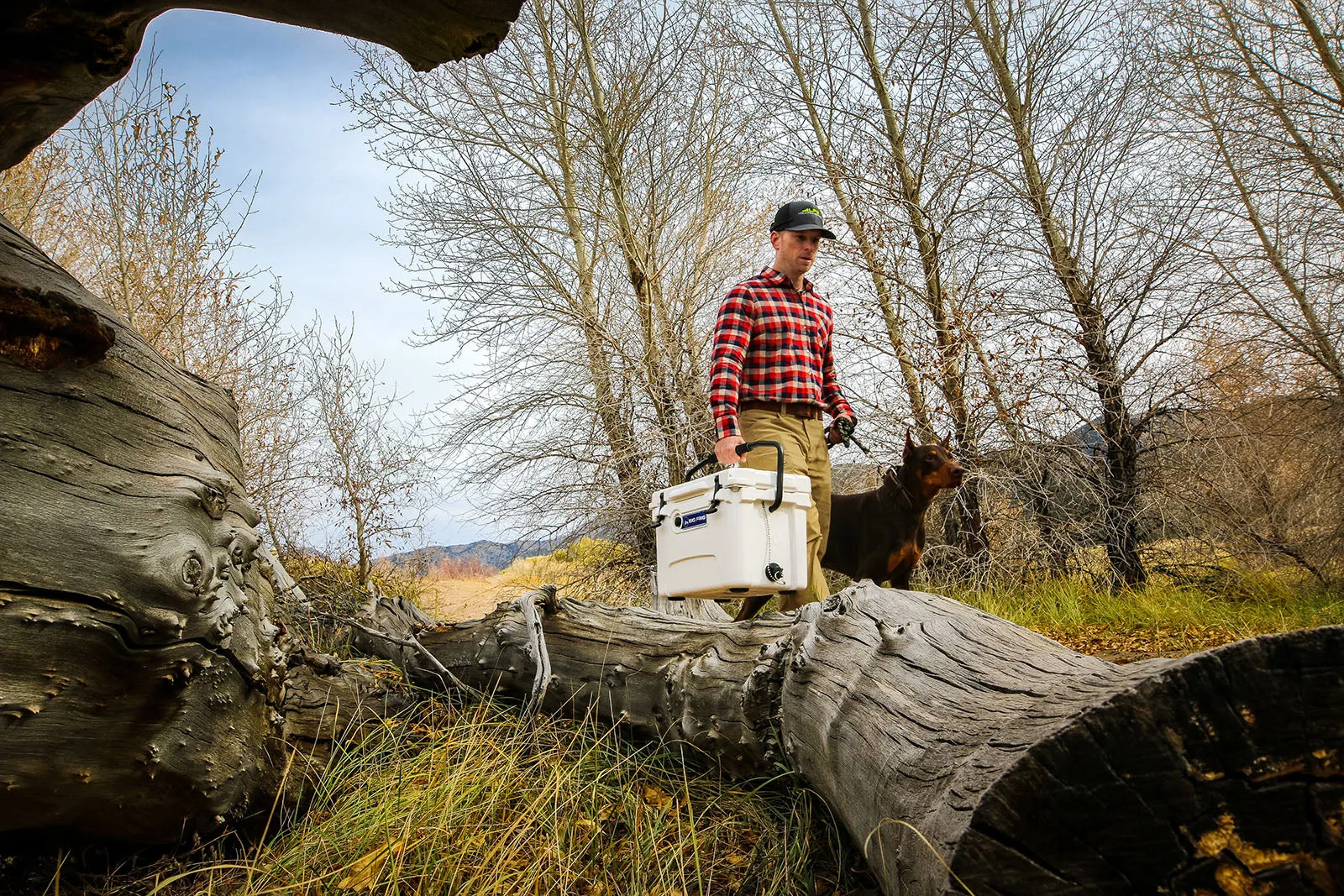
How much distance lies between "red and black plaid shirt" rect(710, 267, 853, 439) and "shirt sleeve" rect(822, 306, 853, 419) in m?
0.15

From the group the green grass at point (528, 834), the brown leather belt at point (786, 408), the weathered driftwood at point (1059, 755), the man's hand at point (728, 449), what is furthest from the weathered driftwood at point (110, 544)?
the brown leather belt at point (786, 408)

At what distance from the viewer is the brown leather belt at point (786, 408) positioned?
495 cm

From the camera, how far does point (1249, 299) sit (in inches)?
279

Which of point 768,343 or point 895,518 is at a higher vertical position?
point 768,343

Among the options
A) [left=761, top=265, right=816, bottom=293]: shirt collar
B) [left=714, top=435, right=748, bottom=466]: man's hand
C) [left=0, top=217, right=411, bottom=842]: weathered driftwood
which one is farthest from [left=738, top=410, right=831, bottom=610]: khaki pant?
[left=0, top=217, right=411, bottom=842]: weathered driftwood

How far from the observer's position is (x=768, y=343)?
4.95 m

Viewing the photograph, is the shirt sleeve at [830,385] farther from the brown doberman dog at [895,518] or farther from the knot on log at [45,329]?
the knot on log at [45,329]

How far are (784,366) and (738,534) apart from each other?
1232mm

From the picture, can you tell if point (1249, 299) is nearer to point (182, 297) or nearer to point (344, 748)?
point (344, 748)

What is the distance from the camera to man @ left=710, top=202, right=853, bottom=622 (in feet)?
15.5

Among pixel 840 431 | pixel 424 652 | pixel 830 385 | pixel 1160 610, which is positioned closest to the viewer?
pixel 424 652

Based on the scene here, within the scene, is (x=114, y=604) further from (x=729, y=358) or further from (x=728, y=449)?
(x=729, y=358)

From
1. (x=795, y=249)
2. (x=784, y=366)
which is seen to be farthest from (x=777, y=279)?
(x=784, y=366)

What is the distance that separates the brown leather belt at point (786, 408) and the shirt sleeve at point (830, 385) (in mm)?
205
